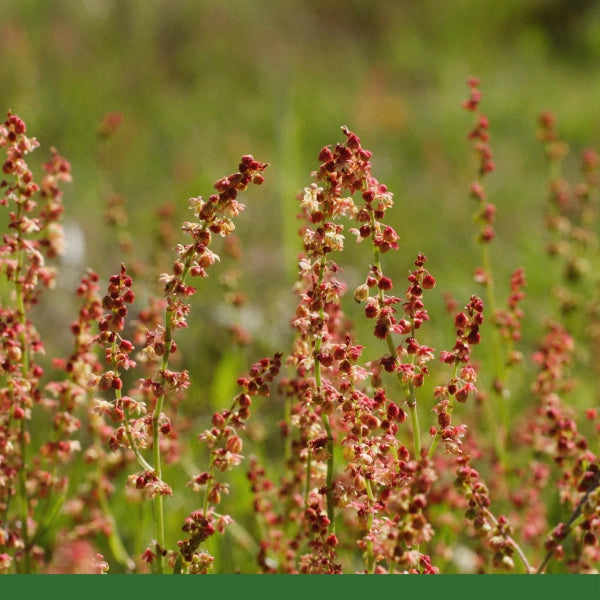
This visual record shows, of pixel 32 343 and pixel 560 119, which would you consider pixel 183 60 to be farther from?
pixel 32 343

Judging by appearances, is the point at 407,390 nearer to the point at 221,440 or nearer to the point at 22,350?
the point at 221,440

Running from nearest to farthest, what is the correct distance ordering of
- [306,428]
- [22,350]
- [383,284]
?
[383,284]
[306,428]
[22,350]

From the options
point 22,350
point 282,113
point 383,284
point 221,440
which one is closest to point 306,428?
point 221,440

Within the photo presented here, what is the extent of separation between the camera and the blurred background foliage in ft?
15.5

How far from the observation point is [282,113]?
7574mm

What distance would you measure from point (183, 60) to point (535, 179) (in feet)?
12.7

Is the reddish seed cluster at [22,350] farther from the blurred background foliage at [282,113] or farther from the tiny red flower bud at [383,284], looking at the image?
the blurred background foliage at [282,113]

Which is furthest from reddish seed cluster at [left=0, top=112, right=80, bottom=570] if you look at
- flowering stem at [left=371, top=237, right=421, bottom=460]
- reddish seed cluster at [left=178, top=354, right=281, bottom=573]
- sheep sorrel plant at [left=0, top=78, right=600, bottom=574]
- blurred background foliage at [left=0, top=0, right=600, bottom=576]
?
blurred background foliage at [left=0, top=0, right=600, bottom=576]

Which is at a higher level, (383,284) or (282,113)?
(282,113)

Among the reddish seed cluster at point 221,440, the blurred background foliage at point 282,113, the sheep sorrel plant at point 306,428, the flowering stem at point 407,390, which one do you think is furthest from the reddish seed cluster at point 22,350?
the blurred background foliage at point 282,113

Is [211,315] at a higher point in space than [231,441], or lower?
higher

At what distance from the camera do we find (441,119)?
771 cm

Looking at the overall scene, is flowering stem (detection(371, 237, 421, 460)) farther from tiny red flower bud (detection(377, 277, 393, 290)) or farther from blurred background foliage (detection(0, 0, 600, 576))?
blurred background foliage (detection(0, 0, 600, 576))

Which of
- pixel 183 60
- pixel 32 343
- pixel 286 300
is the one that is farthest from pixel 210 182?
pixel 32 343
